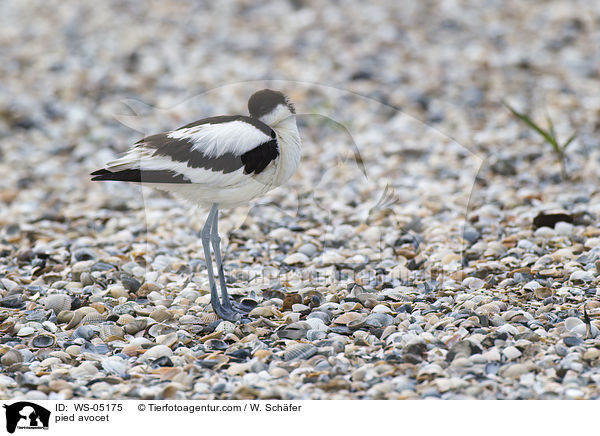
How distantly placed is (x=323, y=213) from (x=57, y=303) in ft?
7.44

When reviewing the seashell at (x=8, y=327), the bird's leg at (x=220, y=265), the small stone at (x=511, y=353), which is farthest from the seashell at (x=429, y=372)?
the seashell at (x=8, y=327)

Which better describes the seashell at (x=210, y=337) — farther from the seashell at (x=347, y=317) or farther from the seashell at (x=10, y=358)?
the seashell at (x=10, y=358)

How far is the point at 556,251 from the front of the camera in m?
4.96

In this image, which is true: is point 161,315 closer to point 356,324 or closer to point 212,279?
point 212,279

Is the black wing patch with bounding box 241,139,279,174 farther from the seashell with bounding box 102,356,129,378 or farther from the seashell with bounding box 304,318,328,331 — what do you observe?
the seashell with bounding box 102,356,129,378

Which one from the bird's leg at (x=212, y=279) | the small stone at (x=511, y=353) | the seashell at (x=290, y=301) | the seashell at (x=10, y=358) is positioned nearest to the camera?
the small stone at (x=511, y=353)

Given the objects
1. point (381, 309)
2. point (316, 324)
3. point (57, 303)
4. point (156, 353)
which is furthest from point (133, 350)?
point (381, 309)

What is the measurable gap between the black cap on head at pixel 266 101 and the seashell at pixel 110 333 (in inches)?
53.9

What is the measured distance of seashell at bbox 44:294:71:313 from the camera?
14.3 ft

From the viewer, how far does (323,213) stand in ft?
19.5

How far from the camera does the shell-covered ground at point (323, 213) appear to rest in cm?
372

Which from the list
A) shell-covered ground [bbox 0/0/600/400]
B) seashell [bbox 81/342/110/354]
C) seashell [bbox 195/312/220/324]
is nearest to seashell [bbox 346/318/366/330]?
shell-covered ground [bbox 0/0/600/400]
